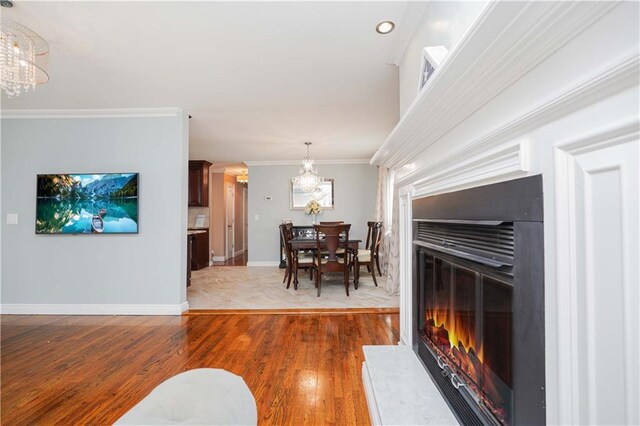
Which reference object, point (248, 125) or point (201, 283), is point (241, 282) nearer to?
point (201, 283)

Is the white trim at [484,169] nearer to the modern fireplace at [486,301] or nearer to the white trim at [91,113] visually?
the modern fireplace at [486,301]

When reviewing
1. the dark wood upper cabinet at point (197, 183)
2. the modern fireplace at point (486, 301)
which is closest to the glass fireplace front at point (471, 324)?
the modern fireplace at point (486, 301)

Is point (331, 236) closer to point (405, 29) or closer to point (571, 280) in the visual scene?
point (405, 29)

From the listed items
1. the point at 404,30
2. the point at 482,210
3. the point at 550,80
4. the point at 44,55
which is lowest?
the point at 482,210

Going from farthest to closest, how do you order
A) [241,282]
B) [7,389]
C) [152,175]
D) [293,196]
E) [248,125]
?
[293,196], [241,282], [248,125], [152,175], [7,389]

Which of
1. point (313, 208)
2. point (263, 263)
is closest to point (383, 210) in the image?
point (313, 208)

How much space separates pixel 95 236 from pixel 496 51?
3989mm

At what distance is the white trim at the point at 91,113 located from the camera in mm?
3244

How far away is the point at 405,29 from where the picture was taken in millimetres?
1887

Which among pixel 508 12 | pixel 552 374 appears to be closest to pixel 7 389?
pixel 552 374

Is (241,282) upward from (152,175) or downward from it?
downward

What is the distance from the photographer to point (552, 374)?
0.68 m

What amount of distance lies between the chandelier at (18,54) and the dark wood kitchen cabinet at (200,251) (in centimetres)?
422

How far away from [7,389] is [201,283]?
2.97 metres
